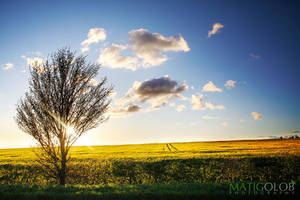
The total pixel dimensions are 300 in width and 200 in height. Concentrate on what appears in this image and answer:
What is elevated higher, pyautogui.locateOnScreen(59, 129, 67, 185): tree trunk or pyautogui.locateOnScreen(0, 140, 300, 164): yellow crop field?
pyautogui.locateOnScreen(59, 129, 67, 185): tree trunk

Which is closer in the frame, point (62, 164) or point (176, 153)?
point (62, 164)

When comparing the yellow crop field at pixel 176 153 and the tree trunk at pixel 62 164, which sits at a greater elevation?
the tree trunk at pixel 62 164

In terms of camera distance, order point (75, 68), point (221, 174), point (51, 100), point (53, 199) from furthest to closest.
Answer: point (221, 174) < point (75, 68) < point (51, 100) < point (53, 199)

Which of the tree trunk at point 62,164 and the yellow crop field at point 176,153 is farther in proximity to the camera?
the yellow crop field at point 176,153

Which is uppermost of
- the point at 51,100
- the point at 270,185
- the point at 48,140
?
the point at 51,100

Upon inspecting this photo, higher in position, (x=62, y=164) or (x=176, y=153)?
(x=62, y=164)

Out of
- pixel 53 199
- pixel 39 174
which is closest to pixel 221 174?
pixel 53 199

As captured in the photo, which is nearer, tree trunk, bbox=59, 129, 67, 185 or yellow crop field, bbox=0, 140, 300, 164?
tree trunk, bbox=59, 129, 67, 185

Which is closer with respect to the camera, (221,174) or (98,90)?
(98,90)

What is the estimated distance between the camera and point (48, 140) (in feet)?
29.2

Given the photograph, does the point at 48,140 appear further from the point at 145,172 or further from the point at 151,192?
the point at 145,172

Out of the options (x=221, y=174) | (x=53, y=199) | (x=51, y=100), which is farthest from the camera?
(x=221, y=174)

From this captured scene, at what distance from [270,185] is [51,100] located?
36.2ft

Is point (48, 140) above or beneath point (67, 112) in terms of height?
beneath
